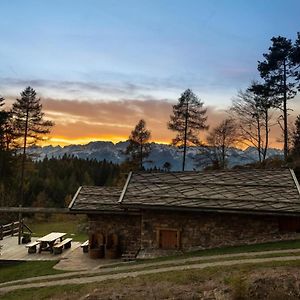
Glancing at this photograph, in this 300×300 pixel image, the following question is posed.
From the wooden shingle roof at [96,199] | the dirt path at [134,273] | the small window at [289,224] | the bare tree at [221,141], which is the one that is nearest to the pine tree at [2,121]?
the wooden shingle roof at [96,199]

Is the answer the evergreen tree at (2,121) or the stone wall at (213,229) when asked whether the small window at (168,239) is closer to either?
the stone wall at (213,229)

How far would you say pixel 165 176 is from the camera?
23375 millimetres

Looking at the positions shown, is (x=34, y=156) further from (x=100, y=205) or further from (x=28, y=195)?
(x=28, y=195)

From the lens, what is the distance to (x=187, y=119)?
144ft

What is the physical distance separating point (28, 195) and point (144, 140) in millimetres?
27564

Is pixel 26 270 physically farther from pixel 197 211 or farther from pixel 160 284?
pixel 160 284

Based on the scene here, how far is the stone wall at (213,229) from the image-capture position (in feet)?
62.4

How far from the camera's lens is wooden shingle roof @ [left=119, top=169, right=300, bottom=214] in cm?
1916

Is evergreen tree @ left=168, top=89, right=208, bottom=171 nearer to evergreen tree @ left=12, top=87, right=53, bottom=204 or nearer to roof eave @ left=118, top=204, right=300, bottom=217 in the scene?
evergreen tree @ left=12, top=87, right=53, bottom=204

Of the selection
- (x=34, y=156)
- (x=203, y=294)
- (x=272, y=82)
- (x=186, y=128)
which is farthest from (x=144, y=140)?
(x=203, y=294)

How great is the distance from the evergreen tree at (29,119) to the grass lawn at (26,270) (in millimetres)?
14683

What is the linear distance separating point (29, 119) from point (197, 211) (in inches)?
903

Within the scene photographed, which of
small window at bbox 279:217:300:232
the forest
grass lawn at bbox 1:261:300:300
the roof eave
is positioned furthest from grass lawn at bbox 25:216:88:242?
grass lawn at bbox 1:261:300:300

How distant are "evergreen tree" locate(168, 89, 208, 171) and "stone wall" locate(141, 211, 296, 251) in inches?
950
